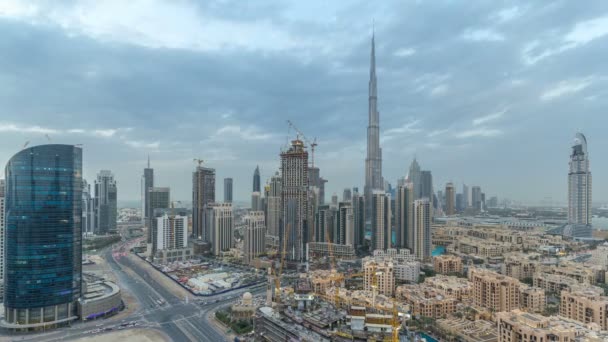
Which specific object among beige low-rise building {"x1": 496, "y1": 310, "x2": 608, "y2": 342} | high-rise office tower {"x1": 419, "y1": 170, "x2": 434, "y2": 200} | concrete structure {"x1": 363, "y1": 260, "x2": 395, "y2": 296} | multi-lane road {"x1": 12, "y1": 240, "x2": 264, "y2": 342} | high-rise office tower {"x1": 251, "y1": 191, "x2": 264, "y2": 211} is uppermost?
high-rise office tower {"x1": 419, "y1": 170, "x2": 434, "y2": 200}

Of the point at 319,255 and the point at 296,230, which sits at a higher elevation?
the point at 296,230

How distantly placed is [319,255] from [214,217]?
2031 centimetres

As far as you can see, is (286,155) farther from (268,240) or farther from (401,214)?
(401,214)

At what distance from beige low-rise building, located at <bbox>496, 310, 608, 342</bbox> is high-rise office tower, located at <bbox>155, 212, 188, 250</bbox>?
166ft

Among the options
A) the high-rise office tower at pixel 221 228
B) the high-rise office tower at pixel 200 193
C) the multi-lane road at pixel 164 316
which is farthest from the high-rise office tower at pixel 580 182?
the high-rise office tower at pixel 200 193

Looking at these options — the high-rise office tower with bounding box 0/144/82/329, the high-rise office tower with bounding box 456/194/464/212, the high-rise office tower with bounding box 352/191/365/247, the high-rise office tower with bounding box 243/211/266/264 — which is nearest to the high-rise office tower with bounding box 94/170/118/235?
the high-rise office tower with bounding box 243/211/266/264

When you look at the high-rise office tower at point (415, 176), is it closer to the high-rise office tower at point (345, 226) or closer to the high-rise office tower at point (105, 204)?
the high-rise office tower at point (345, 226)

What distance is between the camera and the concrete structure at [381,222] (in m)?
63.4

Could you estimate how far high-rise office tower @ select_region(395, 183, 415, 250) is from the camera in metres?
64.2

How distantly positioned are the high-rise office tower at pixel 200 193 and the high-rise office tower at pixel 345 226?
3106cm

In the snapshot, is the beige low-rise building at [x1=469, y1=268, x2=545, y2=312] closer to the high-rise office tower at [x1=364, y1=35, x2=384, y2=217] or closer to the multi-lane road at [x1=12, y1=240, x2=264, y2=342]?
the multi-lane road at [x1=12, y1=240, x2=264, y2=342]

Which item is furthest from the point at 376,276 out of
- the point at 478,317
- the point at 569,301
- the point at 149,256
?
the point at 149,256

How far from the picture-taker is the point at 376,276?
39.4 m

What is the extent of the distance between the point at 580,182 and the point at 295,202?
66.8m
